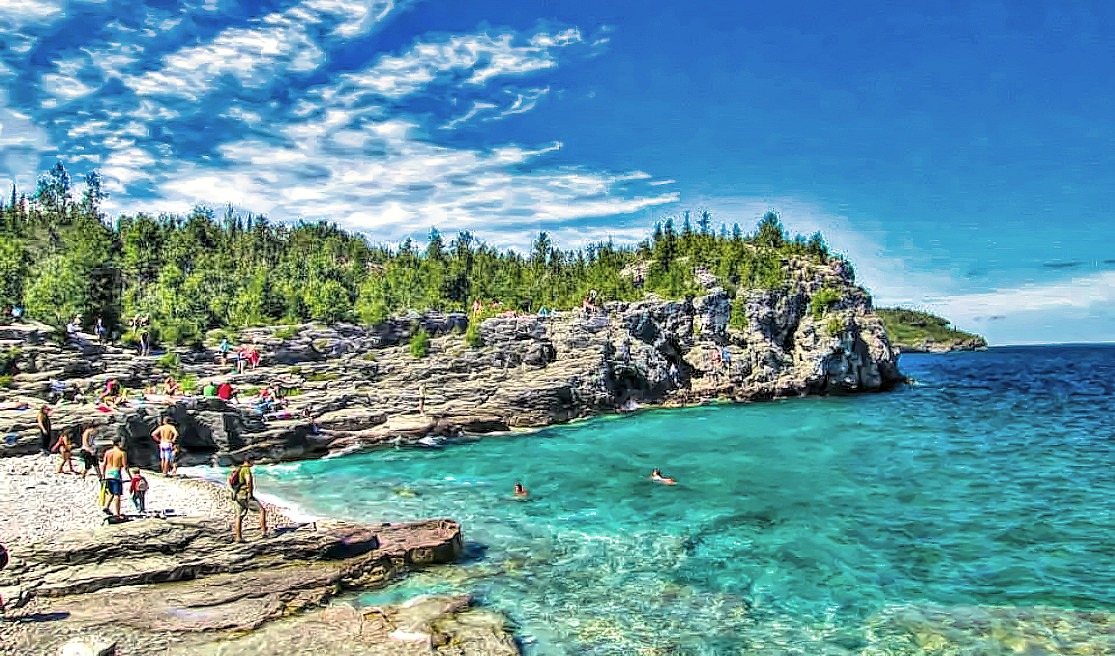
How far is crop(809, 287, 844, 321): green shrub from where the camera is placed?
7662cm

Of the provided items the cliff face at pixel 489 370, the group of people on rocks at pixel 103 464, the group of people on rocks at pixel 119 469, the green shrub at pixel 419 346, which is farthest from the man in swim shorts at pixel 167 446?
the green shrub at pixel 419 346

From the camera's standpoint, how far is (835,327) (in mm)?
72250

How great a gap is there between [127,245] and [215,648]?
76.3 m

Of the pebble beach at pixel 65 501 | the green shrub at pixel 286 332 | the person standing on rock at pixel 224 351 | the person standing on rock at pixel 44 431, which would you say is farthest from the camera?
the green shrub at pixel 286 332

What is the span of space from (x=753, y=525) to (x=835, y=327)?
54.0 metres

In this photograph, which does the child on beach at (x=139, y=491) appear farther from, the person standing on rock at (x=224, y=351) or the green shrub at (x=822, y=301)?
the green shrub at (x=822, y=301)

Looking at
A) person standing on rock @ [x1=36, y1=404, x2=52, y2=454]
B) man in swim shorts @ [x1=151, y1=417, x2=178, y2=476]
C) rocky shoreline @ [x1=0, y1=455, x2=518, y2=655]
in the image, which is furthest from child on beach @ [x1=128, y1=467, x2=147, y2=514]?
person standing on rock @ [x1=36, y1=404, x2=52, y2=454]

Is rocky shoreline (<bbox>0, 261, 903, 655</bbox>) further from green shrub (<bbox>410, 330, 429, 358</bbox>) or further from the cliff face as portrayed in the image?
green shrub (<bbox>410, 330, 429, 358</bbox>)

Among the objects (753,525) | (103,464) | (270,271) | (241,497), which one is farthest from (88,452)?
(270,271)

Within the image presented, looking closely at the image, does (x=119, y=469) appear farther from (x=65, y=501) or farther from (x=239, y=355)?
(x=239, y=355)

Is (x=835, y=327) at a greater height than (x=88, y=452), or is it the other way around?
(x=835, y=327)

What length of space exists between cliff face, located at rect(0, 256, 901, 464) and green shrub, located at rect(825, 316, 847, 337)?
156 millimetres

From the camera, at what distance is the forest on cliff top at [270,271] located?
174ft

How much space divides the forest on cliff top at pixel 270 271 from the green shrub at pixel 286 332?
531 cm
